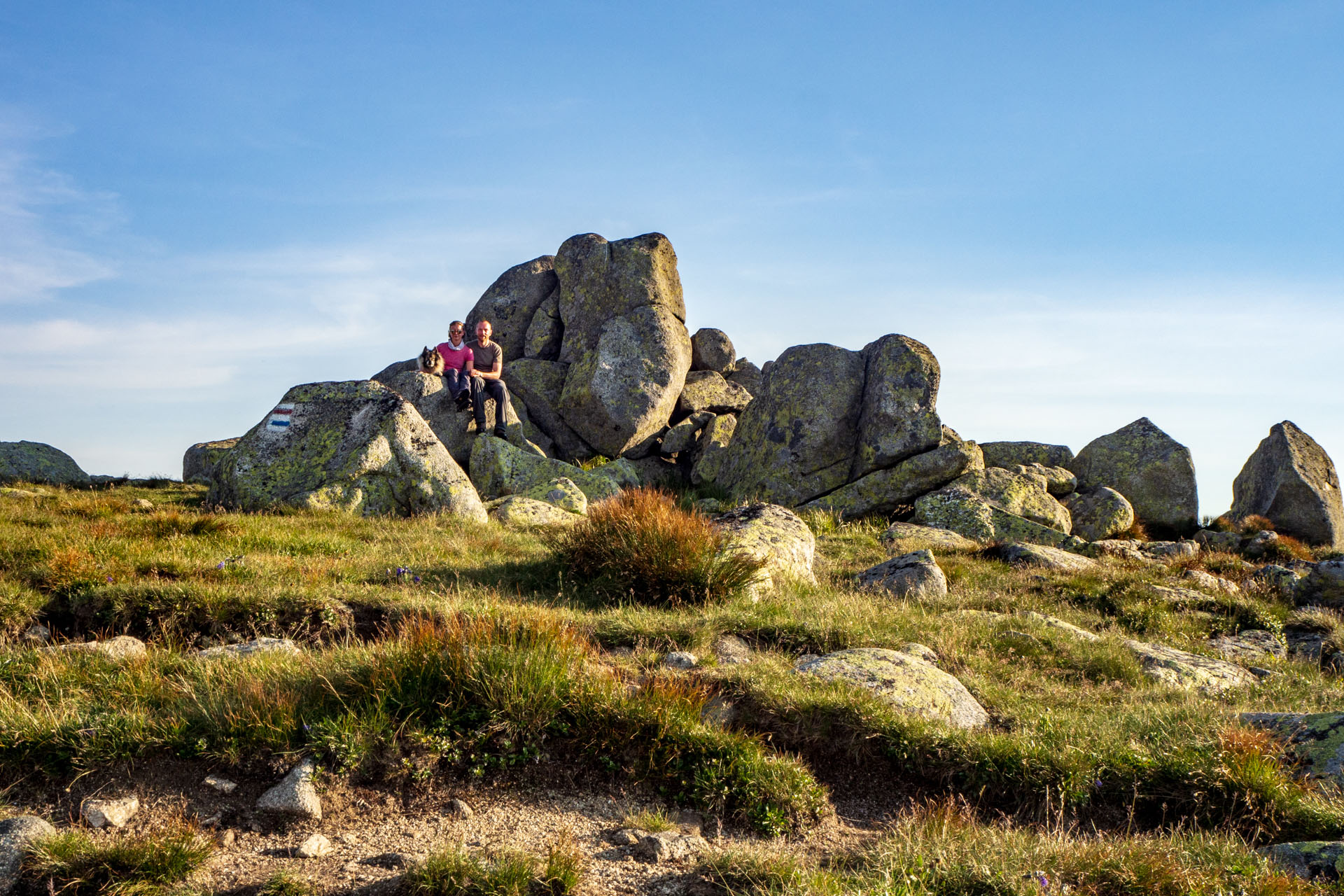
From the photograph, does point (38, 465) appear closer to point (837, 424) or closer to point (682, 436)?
point (682, 436)

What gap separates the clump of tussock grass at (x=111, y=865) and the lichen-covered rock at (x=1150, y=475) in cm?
2544

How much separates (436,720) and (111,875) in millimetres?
2354

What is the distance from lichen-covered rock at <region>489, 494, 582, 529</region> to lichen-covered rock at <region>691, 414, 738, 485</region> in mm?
8704

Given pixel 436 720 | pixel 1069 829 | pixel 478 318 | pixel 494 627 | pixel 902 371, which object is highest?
pixel 478 318

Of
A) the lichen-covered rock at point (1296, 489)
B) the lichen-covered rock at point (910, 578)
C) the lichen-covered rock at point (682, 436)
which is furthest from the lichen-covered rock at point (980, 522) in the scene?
the lichen-covered rock at point (1296, 489)

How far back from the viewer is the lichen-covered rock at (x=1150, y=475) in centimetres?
2631

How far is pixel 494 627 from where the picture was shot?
8.36 m

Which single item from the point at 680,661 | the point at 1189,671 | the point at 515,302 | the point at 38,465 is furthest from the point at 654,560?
the point at 515,302

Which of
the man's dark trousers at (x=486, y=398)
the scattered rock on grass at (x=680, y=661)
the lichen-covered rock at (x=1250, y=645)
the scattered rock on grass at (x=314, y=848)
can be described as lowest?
the lichen-covered rock at (x=1250, y=645)

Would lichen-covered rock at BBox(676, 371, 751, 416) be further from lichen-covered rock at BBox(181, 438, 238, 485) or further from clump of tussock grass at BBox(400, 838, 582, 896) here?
clump of tussock grass at BBox(400, 838, 582, 896)

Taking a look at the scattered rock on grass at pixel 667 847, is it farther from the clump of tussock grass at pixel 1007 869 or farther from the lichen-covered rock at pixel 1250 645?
the lichen-covered rock at pixel 1250 645

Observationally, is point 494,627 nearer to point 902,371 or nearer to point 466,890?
point 466,890

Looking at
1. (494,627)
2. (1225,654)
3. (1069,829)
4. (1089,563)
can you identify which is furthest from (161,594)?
(1089,563)

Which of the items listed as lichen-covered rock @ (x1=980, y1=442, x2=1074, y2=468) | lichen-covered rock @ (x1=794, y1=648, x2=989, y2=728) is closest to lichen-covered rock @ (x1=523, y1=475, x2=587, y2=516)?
lichen-covered rock @ (x1=794, y1=648, x2=989, y2=728)
